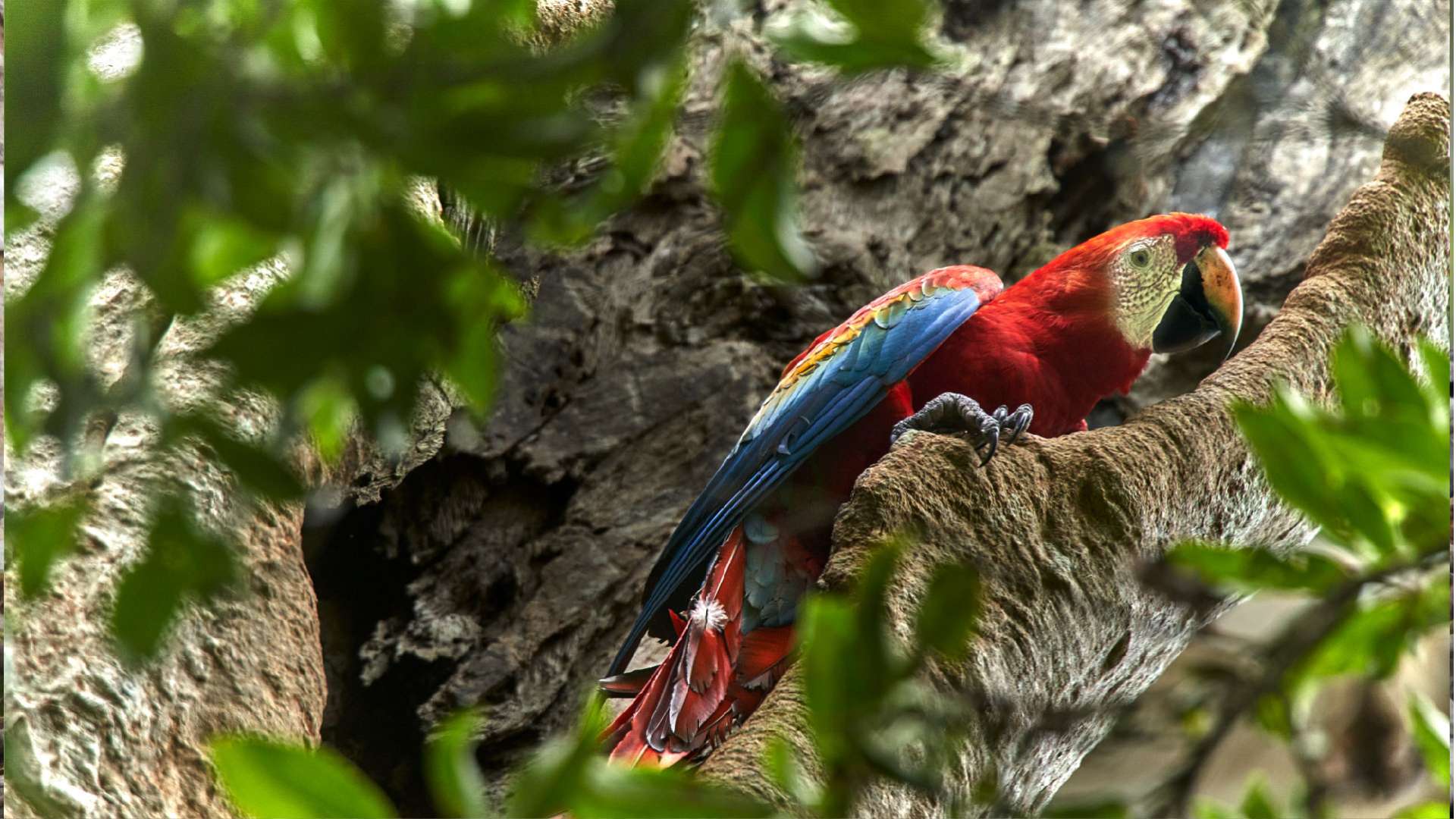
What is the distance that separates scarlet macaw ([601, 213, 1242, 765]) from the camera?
1.07 metres

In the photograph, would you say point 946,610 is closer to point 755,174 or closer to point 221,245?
point 755,174

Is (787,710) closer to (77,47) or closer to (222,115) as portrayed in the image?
(222,115)

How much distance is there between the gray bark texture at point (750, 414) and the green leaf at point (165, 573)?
0.09 meters

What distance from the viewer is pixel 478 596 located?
1245 mm

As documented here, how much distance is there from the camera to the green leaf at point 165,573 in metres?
0.44

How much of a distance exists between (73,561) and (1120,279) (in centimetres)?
103

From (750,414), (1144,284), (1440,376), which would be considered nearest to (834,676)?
(1440,376)

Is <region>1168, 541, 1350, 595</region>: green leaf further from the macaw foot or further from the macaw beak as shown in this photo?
the macaw beak

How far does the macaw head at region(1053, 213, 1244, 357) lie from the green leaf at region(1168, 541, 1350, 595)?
764 mm

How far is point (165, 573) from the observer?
17.4 inches

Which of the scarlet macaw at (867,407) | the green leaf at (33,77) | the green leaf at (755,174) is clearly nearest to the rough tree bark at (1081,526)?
the scarlet macaw at (867,407)

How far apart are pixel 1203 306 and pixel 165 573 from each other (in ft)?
3.69

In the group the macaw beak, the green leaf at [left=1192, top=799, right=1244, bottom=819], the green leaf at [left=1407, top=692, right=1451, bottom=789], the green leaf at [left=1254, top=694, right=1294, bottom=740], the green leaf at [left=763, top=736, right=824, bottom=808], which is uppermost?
the macaw beak

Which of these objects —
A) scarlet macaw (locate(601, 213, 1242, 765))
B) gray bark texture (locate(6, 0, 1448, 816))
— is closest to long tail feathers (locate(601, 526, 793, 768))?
scarlet macaw (locate(601, 213, 1242, 765))
